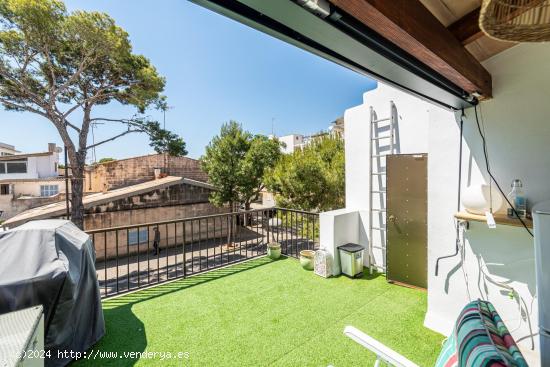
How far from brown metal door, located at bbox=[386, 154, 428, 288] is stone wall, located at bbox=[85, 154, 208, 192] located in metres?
11.5

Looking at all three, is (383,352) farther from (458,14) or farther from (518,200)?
(458,14)

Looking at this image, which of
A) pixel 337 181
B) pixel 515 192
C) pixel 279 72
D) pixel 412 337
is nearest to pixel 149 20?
pixel 279 72

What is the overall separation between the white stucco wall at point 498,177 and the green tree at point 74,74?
850cm

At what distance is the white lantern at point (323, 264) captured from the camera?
351 centimetres

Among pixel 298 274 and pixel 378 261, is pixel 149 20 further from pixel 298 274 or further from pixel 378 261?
pixel 378 261

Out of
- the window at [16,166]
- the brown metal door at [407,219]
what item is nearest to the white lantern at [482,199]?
the brown metal door at [407,219]

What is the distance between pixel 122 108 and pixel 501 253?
10094 millimetres

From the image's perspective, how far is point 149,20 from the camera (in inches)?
205

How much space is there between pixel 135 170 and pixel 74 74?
603 cm

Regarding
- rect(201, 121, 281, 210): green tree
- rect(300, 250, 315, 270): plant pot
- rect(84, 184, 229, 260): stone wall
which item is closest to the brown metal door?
rect(300, 250, 315, 270): plant pot

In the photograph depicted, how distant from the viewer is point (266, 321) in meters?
2.50

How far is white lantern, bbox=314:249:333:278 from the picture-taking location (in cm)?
351

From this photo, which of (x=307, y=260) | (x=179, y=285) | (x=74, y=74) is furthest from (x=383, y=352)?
(x=74, y=74)

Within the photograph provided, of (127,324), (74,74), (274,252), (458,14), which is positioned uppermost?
(74,74)
